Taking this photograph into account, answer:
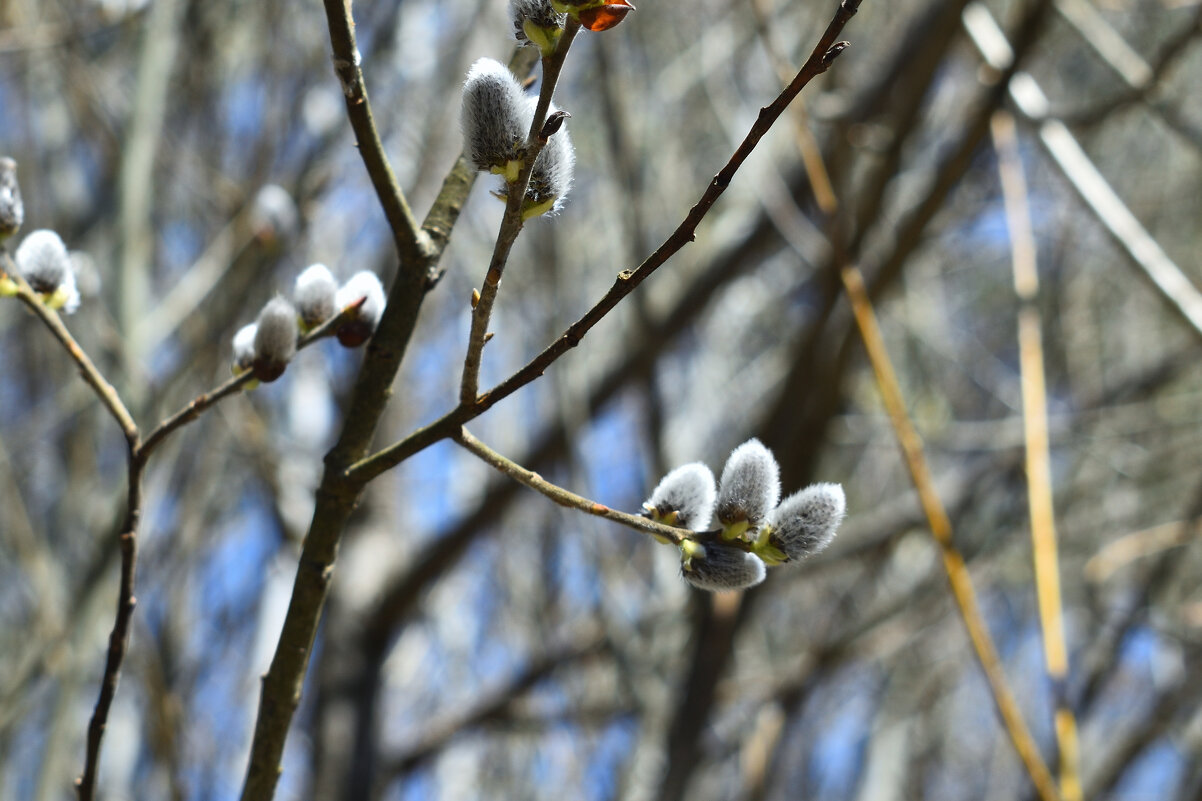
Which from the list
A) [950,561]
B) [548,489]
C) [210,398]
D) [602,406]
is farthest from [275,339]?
[602,406]

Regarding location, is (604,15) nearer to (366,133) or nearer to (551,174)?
(551,174)

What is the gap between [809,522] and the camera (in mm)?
706

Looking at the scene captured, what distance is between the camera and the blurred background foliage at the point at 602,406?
227 cm

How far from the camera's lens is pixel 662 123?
3.36 metres

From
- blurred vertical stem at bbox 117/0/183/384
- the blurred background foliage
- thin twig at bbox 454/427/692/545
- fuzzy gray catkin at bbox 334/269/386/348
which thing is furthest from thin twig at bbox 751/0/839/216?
blurred vertical stem at bbox 117/0/183/384

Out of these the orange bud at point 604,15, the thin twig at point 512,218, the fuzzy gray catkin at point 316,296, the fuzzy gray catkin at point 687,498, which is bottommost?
→ the fuzzy gray catkin at point 687,498

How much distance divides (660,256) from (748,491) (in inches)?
8.1

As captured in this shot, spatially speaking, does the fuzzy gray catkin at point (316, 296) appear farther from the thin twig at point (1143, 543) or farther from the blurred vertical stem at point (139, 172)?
the thin twig at point (1143, 543)

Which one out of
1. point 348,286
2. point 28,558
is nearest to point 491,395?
point 348,286

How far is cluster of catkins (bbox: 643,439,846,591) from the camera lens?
70 centimetres

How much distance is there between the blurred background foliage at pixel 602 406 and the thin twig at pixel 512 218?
1214mm

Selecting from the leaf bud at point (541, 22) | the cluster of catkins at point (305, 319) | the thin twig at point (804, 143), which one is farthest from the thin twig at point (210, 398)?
the thin twig at point (804, 143)

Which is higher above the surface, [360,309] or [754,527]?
[360,309]

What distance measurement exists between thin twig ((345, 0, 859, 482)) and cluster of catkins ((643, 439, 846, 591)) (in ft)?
0.57
